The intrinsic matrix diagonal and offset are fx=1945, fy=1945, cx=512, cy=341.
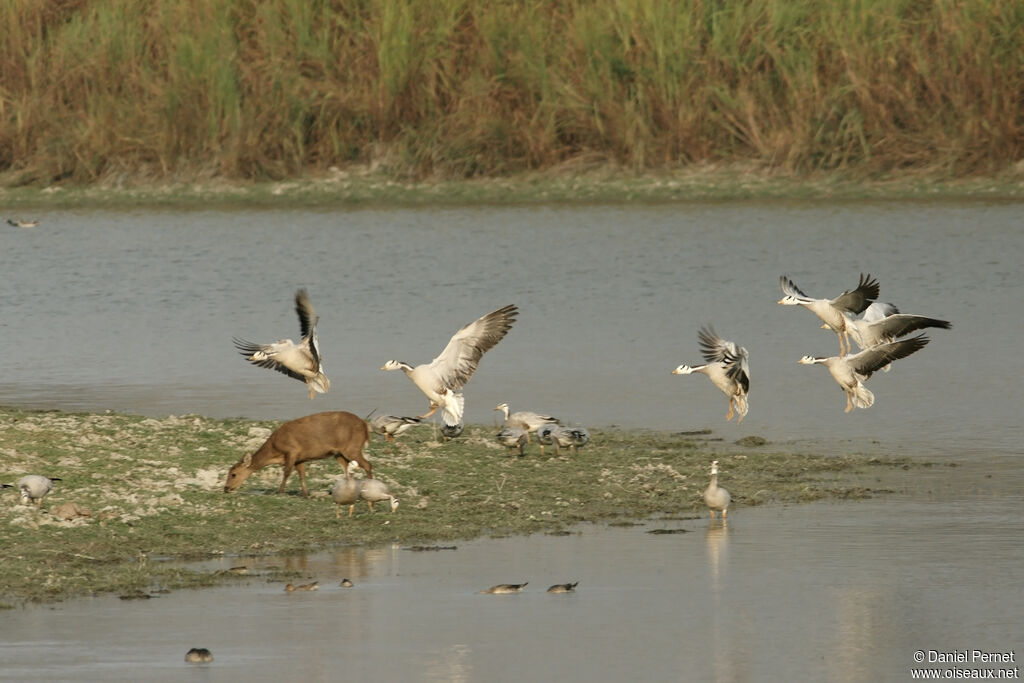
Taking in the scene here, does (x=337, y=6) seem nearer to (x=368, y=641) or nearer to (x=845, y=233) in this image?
(x=845, y=233)

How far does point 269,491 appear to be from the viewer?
458 inches

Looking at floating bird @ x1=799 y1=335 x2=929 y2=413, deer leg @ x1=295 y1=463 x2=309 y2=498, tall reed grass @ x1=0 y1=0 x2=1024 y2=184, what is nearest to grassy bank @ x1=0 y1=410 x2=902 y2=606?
deer leg @ x1=295 y1=463 x2=309 y2=498

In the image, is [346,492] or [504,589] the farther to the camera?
[346,492]

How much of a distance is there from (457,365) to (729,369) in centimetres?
208

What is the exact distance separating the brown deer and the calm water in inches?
138

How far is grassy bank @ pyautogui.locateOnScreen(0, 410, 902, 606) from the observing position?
32.7 feet

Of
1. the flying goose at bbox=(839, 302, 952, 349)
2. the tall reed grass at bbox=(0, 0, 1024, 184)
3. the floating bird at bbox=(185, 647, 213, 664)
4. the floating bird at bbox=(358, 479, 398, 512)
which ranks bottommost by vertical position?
the floating bird at bbox=(358, 479, 398, 512)

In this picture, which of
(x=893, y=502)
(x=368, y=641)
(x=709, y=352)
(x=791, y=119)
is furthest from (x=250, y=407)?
(x=791, y=119)

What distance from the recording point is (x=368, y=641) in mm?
8398

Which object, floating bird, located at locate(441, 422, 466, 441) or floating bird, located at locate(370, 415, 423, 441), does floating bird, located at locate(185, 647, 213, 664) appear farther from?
floating bird, located at locate(441, 422, 466, 441)

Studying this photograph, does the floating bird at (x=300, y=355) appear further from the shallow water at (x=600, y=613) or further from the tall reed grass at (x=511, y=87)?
the tall reed grass at (x=511, y=87)

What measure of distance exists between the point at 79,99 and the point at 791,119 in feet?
41.1

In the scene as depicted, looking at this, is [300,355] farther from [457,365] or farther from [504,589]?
[504,589]

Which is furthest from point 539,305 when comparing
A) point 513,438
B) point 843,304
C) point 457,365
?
point 513,438
